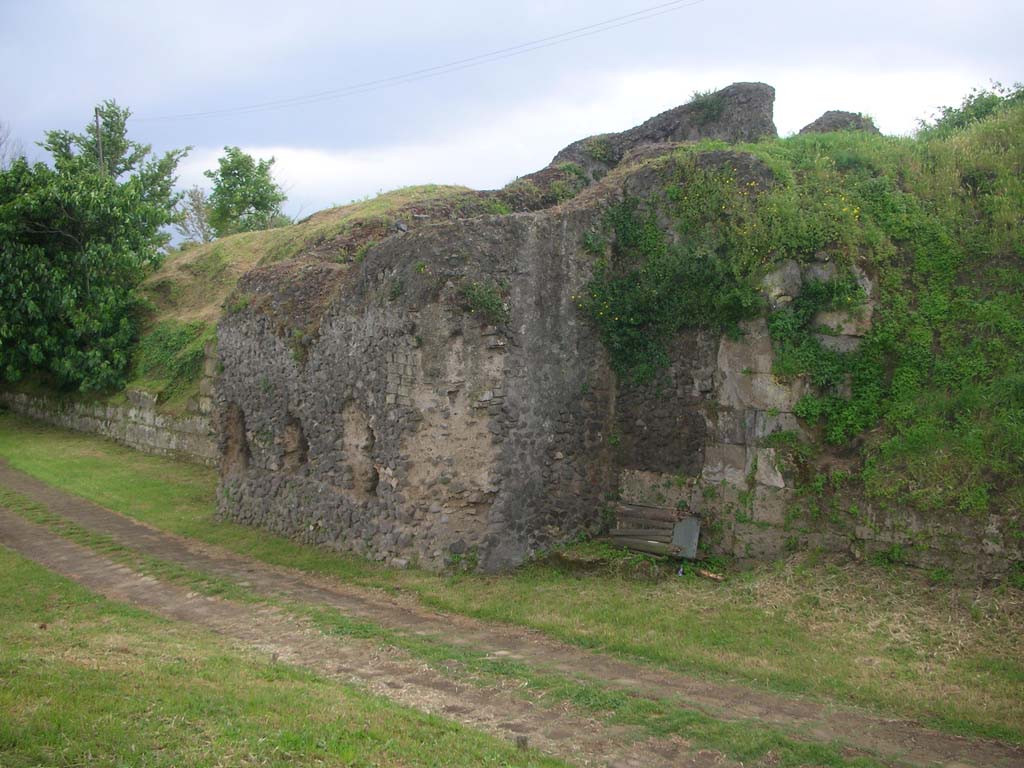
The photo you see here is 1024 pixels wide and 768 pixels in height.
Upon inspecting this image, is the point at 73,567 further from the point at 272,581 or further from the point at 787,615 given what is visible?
the point at 787,615

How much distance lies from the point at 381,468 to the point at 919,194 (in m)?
8.01

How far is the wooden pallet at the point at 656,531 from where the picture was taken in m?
11.2

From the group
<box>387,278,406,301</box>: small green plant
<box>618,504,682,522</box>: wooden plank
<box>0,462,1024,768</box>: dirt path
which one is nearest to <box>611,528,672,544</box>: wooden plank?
<box>618,504,682,522</box>: wooden plank

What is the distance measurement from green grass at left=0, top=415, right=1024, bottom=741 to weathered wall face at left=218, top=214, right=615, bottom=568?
617mm

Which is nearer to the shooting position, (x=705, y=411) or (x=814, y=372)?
(x=814, y=372)

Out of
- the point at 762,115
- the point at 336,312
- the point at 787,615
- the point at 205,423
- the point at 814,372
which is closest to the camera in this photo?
the point at 787,615

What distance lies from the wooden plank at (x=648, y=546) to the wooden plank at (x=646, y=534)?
5 centimetres

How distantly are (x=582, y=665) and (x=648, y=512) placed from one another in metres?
3.53

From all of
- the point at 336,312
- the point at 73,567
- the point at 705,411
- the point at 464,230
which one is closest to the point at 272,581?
the point at 73,567

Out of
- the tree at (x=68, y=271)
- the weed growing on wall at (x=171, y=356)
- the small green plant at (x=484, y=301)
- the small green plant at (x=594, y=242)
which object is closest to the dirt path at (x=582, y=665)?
the small green plant at (x=484, y=301)

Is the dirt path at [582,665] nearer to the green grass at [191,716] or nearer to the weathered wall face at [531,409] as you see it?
the weathered wall face at [531,409]

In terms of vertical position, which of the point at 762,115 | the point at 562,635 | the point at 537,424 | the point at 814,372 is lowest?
the point at 562,635

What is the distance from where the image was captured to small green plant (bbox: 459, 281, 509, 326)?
11492 millimetres

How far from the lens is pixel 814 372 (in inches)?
412
